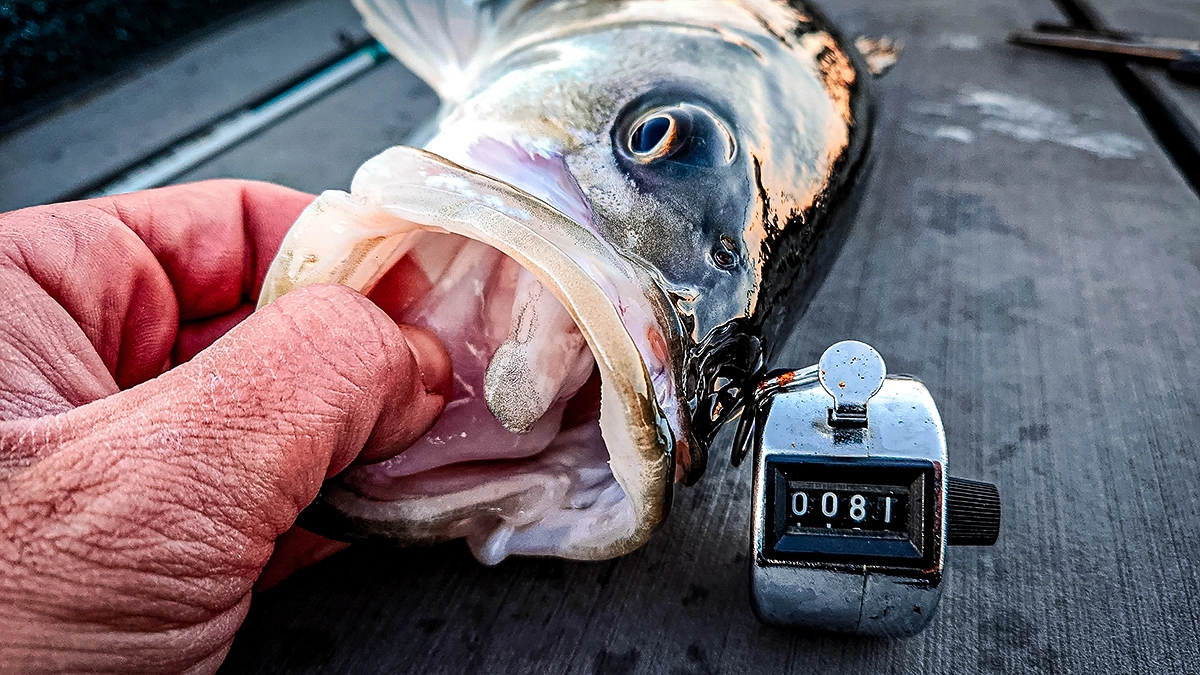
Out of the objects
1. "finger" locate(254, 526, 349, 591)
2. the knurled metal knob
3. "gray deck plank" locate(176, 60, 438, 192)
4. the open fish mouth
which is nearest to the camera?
the open fish mouth

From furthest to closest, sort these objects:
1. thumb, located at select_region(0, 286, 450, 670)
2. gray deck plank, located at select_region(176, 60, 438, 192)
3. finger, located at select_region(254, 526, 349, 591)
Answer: gray deck plank, located at select_region(176, 60, 438, 192) → finger, located at select_region(254, 526, 349, 591) → thumb, located at select_region(0, 286, 450, 670)

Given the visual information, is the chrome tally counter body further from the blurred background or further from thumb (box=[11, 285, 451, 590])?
the blurred background

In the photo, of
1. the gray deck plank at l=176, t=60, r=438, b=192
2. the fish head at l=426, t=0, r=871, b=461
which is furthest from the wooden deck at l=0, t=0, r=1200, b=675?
the fish head at l=426, t=0, r=871, b=461

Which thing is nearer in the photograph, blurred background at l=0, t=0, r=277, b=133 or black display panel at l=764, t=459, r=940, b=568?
black display panel at l=764, t=459, r=940, b=568

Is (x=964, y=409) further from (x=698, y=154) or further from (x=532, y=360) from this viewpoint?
(x=532, y=360)

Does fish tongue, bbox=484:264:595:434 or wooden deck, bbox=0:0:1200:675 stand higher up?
fish tongue, bbox=484:264:595:434

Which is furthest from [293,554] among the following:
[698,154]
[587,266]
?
[698,154]

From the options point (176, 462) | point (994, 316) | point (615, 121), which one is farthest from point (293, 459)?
point (994, 316)
